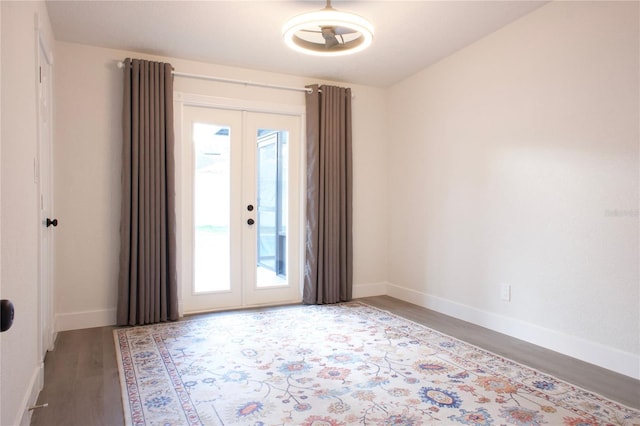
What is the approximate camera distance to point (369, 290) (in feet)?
16.0

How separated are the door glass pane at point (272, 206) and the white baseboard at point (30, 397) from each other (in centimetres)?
226

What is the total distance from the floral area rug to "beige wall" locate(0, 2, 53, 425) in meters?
0.51

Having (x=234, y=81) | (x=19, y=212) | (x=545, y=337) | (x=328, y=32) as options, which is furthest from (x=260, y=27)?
(x=545, y=337)

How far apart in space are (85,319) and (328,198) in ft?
8.34

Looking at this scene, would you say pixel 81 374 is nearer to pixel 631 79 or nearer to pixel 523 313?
pixel 523 313

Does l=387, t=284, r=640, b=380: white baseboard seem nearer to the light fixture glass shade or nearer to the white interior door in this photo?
the light fixture glass shade

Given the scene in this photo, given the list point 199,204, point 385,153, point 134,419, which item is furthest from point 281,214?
point 134,419

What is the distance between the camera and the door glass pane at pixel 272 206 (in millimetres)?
4387

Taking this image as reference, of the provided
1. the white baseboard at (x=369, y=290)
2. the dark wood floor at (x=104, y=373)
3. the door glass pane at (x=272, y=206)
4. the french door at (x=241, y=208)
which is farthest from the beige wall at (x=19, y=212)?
the white baseboard at (x=369, y=290)

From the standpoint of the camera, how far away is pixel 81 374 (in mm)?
2562

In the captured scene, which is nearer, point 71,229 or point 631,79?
point 631,79

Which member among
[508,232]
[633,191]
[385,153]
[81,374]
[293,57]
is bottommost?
[81,374]

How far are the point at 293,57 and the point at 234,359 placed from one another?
275 cm

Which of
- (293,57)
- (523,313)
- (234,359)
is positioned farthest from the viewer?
(293,57)
